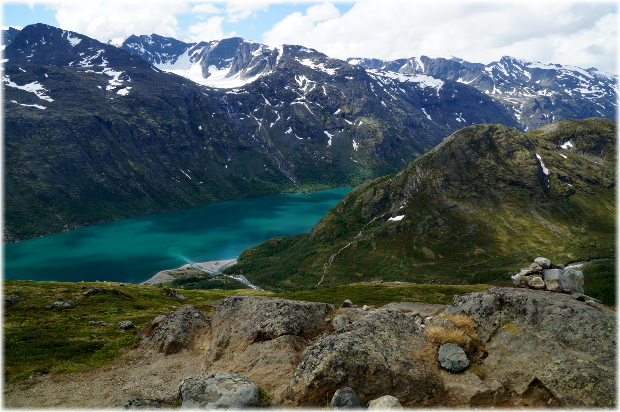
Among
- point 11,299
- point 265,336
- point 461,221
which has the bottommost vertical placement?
point 11,299

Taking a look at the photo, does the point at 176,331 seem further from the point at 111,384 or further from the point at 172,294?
the point at 172,294

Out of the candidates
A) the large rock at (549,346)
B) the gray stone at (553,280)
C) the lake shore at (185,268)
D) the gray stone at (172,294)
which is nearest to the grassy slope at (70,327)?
the gray stone at (172,294)

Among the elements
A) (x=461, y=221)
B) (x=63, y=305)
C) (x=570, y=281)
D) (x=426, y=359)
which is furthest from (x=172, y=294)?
(x=461, y=221)

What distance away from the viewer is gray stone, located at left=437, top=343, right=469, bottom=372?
808 inches

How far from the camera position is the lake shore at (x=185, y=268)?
155500 millimetres

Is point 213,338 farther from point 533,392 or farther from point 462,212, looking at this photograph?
point 462,212

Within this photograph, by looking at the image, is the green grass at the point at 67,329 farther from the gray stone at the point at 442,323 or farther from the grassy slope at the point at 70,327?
the gray stone at the point at 442,323

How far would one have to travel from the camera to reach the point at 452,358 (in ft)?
68.6

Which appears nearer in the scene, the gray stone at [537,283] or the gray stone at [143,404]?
the gray stone at [143,404]

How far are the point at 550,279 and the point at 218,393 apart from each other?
90.7 feet

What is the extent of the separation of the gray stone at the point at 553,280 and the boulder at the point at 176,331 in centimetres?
3036

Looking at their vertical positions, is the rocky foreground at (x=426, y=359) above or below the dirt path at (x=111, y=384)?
above

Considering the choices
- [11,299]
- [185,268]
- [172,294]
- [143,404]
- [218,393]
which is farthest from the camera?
[185,268]

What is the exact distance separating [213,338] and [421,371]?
17623 millimetres
